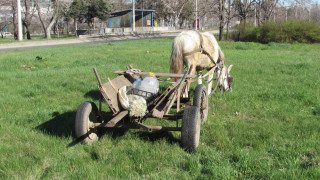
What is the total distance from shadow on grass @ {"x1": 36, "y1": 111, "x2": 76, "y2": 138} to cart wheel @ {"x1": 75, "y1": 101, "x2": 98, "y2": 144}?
0.52 m

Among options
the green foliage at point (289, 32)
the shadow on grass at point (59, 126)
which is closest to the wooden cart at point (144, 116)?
the shadow on grass at point (59, 126)

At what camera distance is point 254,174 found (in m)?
3.49

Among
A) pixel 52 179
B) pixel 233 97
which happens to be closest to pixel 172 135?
pixel 52 179

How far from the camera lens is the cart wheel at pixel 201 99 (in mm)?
4645

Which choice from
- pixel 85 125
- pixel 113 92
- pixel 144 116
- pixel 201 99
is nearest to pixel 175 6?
pixel 201 99

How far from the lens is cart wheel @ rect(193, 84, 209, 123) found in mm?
4645

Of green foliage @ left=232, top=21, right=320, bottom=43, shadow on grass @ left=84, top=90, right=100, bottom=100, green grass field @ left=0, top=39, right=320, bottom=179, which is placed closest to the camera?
green grass field @ left=0, top=39, right=320, bottom=179

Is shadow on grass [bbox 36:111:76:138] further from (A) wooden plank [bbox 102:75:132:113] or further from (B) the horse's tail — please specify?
(B) the horse's tail

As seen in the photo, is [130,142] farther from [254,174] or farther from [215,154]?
[254,174]

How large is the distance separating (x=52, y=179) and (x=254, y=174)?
93.3 inches

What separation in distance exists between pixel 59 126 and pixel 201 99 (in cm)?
262

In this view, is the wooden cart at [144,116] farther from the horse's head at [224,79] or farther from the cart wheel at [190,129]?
the horse's head at [224,79]

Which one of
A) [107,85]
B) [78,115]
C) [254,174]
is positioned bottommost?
[254,174]

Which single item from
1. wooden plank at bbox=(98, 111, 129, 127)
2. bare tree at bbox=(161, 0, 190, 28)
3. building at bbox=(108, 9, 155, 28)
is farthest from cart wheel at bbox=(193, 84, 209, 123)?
bare tree at bbox=(161, 0, 190, 28)
